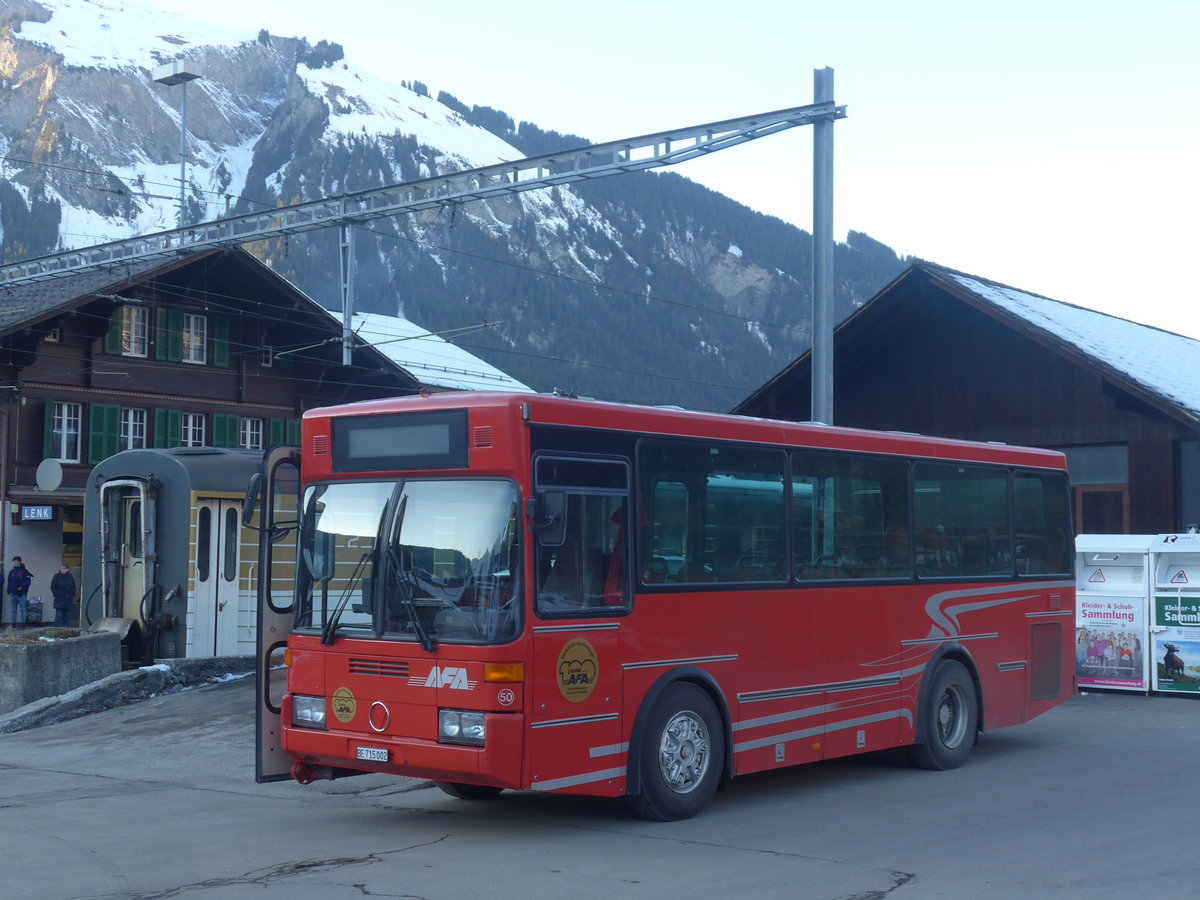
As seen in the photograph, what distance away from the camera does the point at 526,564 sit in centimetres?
880

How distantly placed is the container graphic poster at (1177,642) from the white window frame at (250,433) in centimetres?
2817

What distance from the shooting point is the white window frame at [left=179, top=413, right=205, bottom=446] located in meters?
39.5

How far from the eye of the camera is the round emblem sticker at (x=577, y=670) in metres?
8.97

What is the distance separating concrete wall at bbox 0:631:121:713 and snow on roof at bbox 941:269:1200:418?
13387 millimetres

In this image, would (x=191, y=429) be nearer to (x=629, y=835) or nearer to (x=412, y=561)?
(x=412, y=561)

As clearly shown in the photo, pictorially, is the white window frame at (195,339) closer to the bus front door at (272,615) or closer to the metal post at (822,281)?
the metal post at (822,281)

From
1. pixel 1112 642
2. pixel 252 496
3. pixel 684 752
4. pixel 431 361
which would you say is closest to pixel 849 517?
pixel 684 752

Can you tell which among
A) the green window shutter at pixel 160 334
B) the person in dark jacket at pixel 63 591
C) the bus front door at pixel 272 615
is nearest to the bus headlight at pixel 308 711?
the bus front door at pixel 272 615

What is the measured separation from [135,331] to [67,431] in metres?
3.13

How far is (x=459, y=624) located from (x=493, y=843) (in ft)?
4.46

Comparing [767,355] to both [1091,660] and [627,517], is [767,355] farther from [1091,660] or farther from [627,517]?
[627,517]

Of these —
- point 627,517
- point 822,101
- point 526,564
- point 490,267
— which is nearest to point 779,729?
point 627,517

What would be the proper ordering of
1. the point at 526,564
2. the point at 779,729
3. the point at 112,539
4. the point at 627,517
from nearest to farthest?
1. the point at 526,564
2. the point at 627,517
3. the point at 779,729
4. the point at 112,539

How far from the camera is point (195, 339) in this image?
3981 cm
